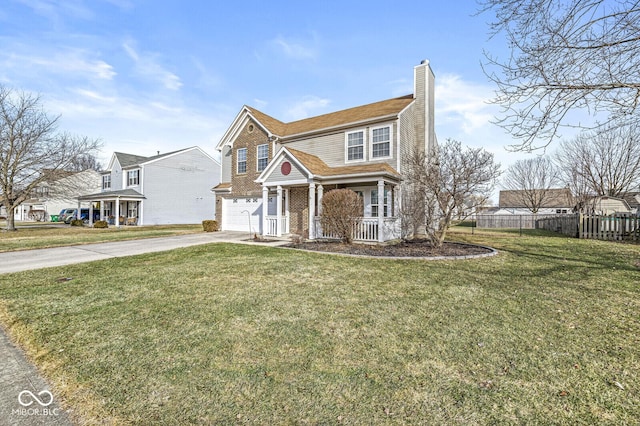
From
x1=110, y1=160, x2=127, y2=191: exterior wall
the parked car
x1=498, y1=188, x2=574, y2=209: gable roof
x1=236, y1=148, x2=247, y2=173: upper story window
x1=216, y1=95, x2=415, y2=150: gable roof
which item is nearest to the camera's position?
x1=216, y1=95, x2=415, y2=150: gable roof

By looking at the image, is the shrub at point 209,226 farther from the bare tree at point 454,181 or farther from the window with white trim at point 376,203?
the bare tree at point 454,181

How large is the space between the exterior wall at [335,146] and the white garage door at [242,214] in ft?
15.6

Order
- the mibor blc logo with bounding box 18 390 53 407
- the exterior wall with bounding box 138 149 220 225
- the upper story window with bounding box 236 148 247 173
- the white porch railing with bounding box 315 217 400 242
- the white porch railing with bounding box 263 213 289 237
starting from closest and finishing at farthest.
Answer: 1. the mibor blc logo with bounding box 18 390 53 407
2. the white porch railing with bounding box 315 217 400 242
3. the white porch railing with bounding box 263 213 289 237
4. the upper story window with bounding box 236 148 247 173
5. the exterior wall with bounding box 138 149 220 225

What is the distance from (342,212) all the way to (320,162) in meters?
5.18

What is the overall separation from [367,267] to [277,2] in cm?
962

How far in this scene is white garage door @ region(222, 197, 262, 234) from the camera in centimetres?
1862

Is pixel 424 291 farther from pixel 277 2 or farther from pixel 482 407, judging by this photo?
pixel 277 2

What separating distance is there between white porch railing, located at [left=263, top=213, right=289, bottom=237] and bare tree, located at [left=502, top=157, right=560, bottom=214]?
3849 cm

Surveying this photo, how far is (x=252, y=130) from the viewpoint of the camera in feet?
62.5

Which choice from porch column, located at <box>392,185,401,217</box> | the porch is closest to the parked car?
the porch

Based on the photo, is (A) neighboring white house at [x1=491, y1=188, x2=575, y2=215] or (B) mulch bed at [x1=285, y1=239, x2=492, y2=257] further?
(A) neighboring white house at [x1=491, y1=188, x2=575, y2=215]

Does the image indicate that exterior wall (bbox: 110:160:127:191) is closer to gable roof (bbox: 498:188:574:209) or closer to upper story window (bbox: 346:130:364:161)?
upper story window (bbox: 346:130:364:161)

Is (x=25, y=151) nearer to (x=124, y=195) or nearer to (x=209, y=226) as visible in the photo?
(x=124, y=195)

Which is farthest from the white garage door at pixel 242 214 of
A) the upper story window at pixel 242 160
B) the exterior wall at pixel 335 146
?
the exterior wall at pixel 335 146
